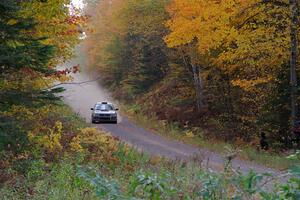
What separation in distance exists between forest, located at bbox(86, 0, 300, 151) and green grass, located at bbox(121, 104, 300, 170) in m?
0.82

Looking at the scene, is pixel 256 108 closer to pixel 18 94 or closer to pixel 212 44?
pixel 212 44

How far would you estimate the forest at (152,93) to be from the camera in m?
6.30

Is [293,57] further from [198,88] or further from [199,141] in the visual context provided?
[198,88]

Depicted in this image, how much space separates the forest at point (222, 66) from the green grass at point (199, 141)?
2.70 ft

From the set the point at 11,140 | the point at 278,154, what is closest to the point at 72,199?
the point at 11,140

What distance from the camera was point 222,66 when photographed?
25281 mm

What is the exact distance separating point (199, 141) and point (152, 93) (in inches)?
590

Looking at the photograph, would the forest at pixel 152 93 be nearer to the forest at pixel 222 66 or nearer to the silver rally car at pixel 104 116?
the forest at pixel 222 66

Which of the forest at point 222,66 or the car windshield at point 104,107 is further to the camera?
the car windshield at point 104,107

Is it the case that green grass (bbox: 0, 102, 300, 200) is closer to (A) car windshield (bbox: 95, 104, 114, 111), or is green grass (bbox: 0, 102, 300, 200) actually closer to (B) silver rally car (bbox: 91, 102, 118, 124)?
(B) silver rally car (bbox: 91, 102, 118, 124)

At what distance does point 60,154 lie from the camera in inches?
550

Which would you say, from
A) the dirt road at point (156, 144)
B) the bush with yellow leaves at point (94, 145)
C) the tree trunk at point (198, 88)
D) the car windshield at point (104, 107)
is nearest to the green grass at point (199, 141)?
the dirt road at point (156, 144)

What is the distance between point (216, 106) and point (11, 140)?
2030cm

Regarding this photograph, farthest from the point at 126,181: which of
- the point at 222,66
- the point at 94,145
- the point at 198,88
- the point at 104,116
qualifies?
the point at 104,116
